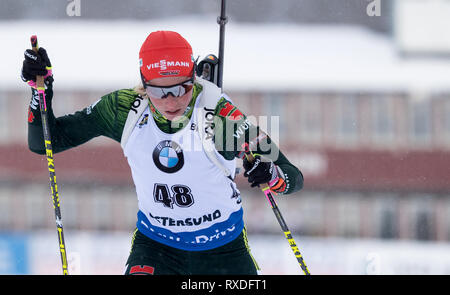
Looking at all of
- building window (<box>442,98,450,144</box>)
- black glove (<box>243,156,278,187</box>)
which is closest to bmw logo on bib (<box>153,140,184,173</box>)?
black glove (<box>243,156,278,187</box>)

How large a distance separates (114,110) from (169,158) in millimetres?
A: 391

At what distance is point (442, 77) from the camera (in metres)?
27.1

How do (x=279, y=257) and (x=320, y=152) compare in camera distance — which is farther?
(x=320, y=152)

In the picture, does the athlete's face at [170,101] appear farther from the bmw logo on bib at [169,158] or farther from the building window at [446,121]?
the building window at [446,121]

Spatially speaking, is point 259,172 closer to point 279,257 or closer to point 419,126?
point 279,257

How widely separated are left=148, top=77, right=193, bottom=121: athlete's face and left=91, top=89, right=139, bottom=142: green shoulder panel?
0.20 m

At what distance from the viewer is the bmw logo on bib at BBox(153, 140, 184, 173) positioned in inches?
136

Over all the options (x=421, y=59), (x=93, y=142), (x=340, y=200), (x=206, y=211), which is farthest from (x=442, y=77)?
(x=206, y=211)

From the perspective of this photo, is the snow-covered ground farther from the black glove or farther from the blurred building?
the black glove

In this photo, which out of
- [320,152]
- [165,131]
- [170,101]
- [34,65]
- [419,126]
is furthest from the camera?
[419,126]

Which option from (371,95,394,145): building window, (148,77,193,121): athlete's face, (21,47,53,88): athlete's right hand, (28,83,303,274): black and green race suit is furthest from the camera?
(371,95,394,145): building window

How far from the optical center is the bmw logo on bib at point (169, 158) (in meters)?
3.45

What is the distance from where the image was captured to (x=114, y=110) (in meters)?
3.57

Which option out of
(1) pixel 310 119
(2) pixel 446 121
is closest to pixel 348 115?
(1) pixel 310 119
